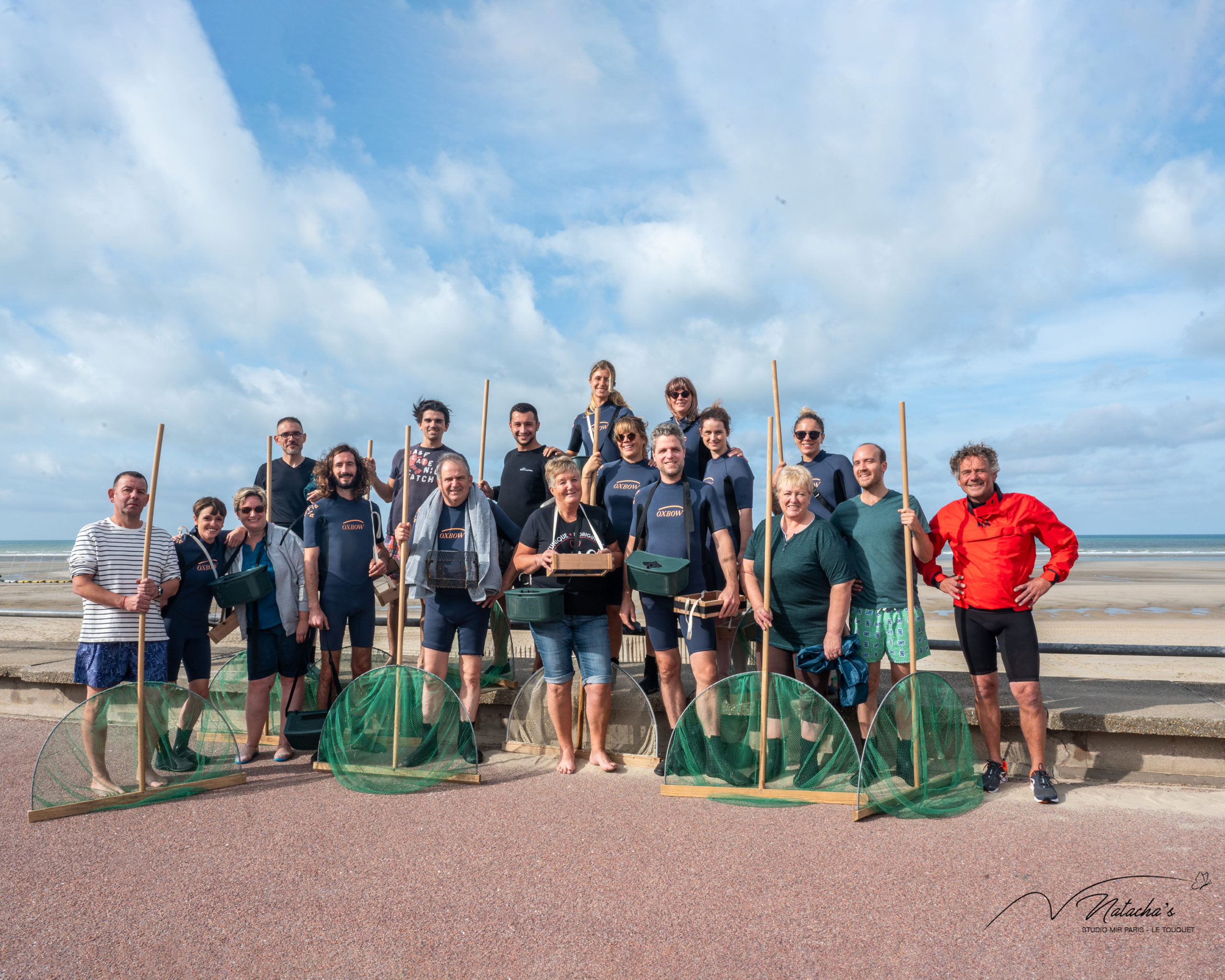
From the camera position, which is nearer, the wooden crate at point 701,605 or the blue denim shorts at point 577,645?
the wooden crate at point 701,605

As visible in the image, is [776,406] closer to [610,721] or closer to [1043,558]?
[610,721]

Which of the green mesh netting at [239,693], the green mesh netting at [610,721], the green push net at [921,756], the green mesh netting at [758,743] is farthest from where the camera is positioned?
the green mesh netting at [239,693]

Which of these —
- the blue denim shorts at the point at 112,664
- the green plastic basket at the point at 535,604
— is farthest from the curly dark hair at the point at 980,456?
the blue denim shorts at the point at 112,664

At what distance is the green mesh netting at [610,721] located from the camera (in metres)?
4.86

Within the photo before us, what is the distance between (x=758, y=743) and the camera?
4.34 metres

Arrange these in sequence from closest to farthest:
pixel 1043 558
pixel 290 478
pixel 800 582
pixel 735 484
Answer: pixel 800 582
pixel 735 484
pixel 290 478
pixel 1043 558

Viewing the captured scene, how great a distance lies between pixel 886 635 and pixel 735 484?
1.42 meters

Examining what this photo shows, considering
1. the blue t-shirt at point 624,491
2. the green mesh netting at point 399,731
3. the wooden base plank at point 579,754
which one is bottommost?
the wooden base plank at point 579,754

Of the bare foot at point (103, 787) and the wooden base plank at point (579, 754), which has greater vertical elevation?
the wooden base plank at point (579, 754)

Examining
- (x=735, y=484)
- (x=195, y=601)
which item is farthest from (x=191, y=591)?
(x=735, y=484)

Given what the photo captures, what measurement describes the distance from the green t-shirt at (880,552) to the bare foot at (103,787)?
14.6 ft

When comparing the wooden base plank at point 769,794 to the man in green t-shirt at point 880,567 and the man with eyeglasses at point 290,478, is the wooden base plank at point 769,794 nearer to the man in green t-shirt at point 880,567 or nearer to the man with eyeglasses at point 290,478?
the man in green t-shirt at point 880,567

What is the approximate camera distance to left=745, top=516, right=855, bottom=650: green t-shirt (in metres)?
4.27

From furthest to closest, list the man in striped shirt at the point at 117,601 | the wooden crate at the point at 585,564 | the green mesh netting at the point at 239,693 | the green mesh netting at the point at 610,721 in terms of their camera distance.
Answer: the green mesh netting at the point at 239,693
the green mesh netting at the point at 610,721
the wooden crate at the point at 585,564
the man in striped shirt at the point at 117,601
